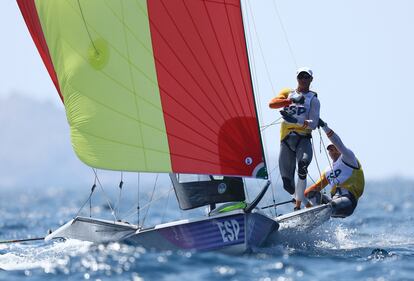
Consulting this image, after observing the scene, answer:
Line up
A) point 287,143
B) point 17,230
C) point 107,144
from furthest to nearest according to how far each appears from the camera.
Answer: point 17,230 < point 287,143 < point 107,144

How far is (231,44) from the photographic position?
36.0 feet

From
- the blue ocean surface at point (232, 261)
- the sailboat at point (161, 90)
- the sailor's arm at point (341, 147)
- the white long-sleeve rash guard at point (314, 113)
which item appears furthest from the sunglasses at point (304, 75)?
the blue ocean surface at point (232, 261)

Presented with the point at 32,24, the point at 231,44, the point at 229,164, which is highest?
the point at 32,24

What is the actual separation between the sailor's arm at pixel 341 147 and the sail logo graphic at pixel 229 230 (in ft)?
7.01

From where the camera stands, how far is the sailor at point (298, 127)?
452 inches

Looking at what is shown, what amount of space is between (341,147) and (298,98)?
1.14 meters

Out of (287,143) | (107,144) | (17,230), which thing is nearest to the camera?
(107,144)

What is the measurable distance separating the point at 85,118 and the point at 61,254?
1.98m

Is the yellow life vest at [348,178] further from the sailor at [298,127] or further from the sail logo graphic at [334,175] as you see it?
the sailor at [298,127]

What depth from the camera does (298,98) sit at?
11.4 meters

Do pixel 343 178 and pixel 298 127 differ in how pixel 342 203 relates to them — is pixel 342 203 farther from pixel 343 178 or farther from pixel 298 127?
pixel 298 127

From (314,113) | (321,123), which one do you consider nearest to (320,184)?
(321,123)

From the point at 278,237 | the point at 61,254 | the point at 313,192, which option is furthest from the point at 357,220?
the point at 61,254

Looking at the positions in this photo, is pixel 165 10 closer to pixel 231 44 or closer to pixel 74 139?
pixel 231 44
